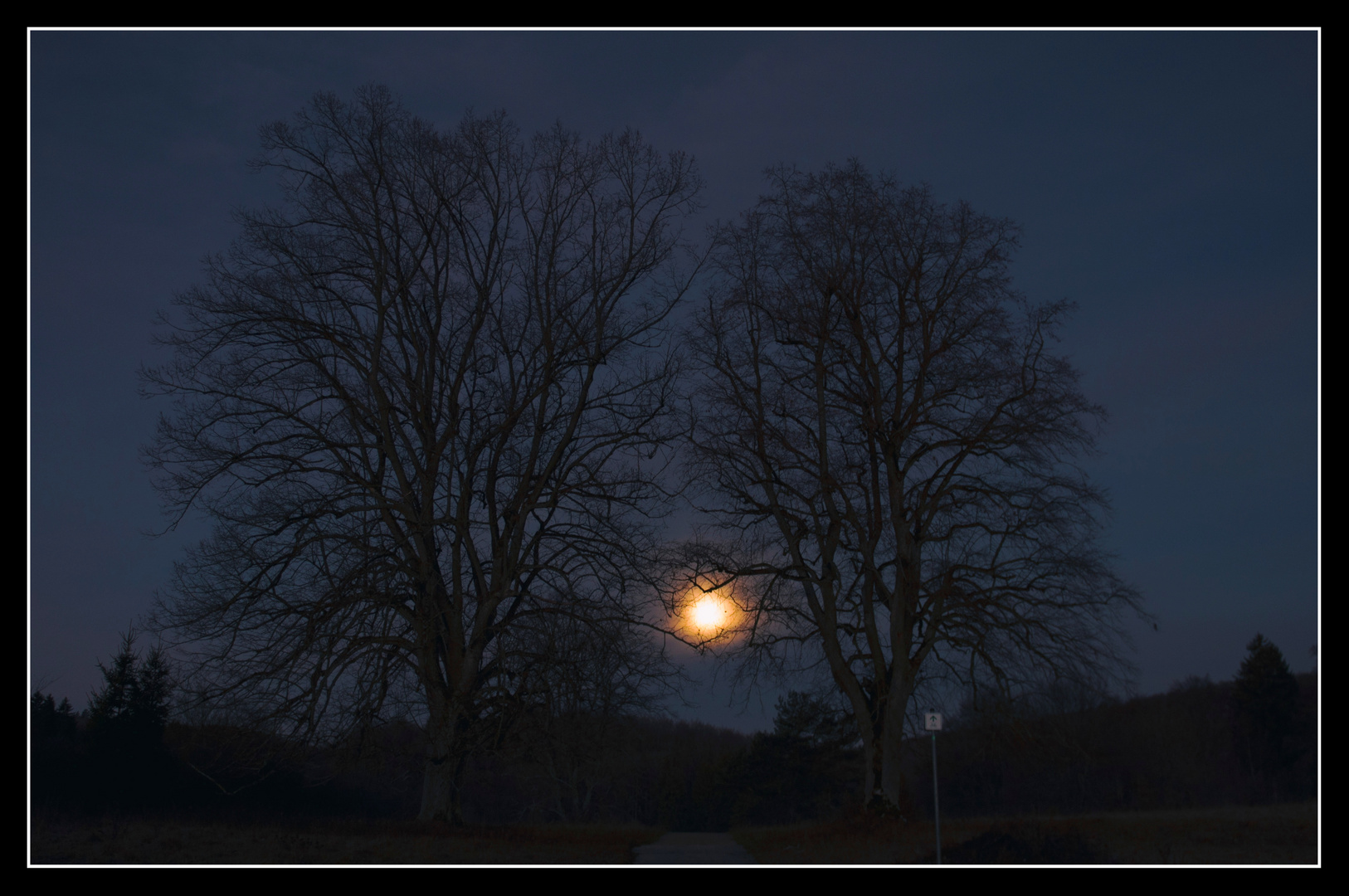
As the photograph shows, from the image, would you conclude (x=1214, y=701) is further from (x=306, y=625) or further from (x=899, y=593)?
A: (x=306, y=625)

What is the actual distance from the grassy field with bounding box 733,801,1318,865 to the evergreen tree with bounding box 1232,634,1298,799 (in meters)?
55.5

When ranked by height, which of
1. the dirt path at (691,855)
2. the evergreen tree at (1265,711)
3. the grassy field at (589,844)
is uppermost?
the grassy field at (589,844)

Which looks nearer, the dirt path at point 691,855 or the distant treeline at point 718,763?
the dirt path at point 691,855

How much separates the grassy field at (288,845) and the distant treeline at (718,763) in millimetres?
1126

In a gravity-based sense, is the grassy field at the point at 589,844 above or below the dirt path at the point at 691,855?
above

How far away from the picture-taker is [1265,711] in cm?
6694

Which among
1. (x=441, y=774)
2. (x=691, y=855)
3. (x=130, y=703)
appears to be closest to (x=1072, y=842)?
(x=691, y=855)

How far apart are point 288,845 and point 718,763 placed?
55.3m

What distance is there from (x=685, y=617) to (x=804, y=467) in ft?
15.1

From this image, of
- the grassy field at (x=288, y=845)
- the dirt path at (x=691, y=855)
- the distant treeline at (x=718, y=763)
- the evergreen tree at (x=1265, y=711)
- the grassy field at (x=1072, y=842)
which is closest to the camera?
the grassy field at (x=288, y=845)

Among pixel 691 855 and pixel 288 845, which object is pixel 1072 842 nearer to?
pixel 691 855

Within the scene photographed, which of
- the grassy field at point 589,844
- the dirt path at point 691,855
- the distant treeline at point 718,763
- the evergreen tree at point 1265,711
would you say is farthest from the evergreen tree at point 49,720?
the evergreen tree at point 1265,711

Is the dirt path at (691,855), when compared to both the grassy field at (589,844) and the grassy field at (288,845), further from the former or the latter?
the grassy field at (288,845)

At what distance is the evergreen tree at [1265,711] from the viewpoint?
219 ft
